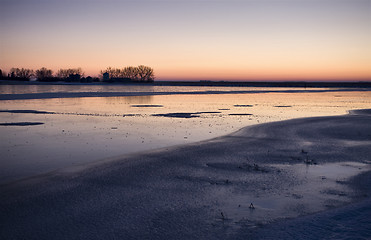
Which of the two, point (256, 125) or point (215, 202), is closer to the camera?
point (215, 202)

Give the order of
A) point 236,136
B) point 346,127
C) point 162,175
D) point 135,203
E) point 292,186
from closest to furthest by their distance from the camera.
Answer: point 135,203, point 292,186, point 162,175, point 236,136, point 346,127

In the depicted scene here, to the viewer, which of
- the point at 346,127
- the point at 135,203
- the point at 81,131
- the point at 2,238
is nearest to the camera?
the point at 2,238

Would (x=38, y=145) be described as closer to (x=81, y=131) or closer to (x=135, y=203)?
(x=81, y=131)

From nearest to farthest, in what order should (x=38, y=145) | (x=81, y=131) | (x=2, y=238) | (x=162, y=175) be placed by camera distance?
(x=2, y=238) < (x=162, y=175) < (x=38, y=145) < (x=81, y=131)

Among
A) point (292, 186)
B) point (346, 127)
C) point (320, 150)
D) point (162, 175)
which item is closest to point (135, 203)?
point (162, 175)

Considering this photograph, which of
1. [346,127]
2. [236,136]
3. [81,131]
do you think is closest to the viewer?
[236,136]

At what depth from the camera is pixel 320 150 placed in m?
9.45

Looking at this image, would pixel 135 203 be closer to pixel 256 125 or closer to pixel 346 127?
pixel 256 125

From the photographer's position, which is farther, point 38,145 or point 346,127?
point 346,127

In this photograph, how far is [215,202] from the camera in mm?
5297

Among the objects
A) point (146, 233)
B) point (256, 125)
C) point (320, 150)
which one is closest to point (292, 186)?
point (146, 233)

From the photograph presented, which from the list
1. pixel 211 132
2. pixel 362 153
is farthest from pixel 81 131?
pixel 362 153

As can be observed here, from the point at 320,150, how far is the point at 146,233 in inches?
276

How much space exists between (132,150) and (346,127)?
32.7ft
